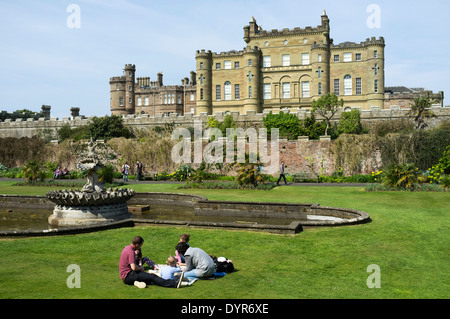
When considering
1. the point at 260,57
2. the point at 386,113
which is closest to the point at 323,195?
the point at 386,113

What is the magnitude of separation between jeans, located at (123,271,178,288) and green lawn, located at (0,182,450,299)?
192mm

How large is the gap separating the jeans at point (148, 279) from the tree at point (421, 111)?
127 feet

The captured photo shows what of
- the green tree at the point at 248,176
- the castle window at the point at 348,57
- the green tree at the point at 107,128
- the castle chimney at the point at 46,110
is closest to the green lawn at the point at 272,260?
the green tree at the point at 248,176

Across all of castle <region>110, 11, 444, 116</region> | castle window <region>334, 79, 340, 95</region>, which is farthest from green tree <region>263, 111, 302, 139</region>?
castle window <region>334, 79, 340, 95</region>

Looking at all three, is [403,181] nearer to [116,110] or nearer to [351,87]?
[351,87]

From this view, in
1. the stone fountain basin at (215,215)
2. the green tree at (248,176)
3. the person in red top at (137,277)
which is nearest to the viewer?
the person in red top at (137,277)

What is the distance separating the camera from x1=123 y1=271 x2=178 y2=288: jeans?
6789 millimetres

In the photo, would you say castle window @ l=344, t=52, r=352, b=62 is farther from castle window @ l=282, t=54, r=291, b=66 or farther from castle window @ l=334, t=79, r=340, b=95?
castle window @ l=282, t=54, r=291, b=66

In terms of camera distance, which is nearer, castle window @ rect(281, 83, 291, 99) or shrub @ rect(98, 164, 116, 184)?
shrub @ rect(98, 164, 116, 184)

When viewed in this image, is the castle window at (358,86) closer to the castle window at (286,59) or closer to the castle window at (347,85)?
the castle window at (347,85)

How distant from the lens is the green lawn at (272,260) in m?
6.42

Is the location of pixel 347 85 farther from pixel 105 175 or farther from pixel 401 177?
pixel 105 175

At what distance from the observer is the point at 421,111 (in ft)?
131

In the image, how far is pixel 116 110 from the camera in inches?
3019
